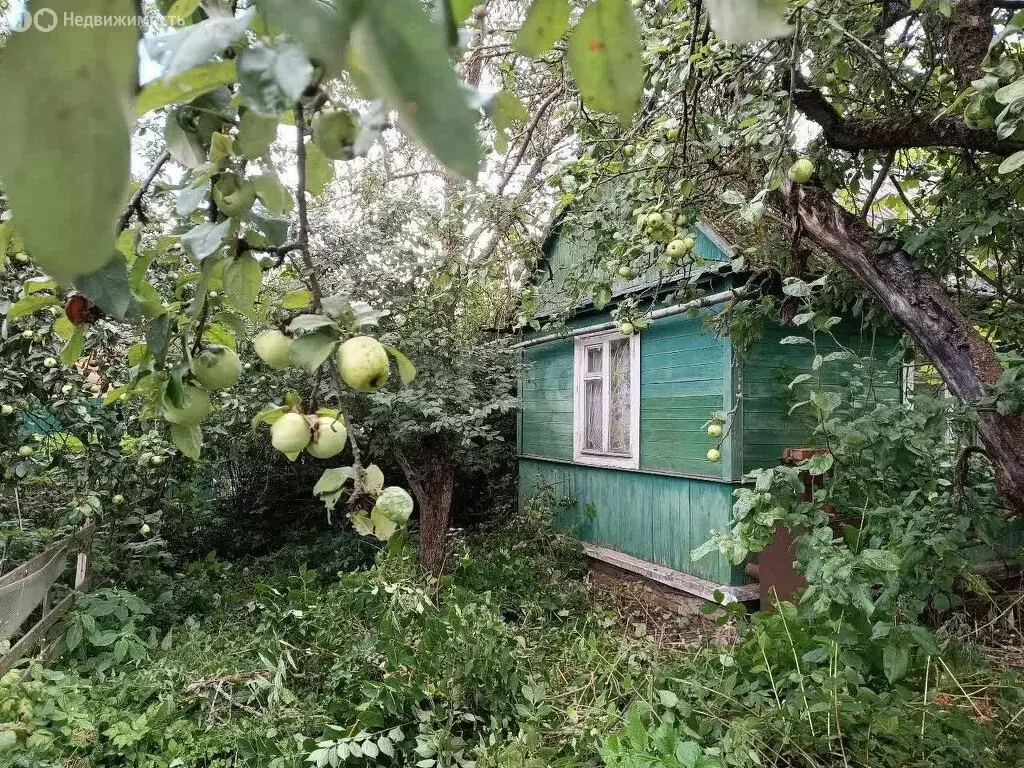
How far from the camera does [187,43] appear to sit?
1.32 feet

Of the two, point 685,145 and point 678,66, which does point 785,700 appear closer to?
point 685,145

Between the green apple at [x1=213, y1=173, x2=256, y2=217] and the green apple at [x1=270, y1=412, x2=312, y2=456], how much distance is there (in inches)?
10.2

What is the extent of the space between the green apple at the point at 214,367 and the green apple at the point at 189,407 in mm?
18

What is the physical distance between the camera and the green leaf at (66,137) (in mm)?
237

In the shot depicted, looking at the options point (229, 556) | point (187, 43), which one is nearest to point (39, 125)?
point (187, 43)

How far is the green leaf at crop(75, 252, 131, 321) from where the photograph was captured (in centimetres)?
58

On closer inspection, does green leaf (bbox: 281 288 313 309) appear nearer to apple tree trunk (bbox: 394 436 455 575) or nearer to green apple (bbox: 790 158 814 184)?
green apple (bbox: 790 158 814 184)

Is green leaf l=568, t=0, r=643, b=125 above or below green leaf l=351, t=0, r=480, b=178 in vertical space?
above

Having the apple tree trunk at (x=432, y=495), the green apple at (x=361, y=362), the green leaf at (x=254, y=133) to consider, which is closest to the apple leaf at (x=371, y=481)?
the green apple at (x=361, y=362)

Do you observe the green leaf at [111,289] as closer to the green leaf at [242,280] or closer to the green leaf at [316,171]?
the green leaf at [242,280]

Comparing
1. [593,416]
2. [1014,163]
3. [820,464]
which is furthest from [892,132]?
[593,416]

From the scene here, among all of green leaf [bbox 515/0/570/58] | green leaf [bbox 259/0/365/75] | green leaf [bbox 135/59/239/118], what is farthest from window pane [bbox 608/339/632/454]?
green leaf [bbox 259/0/365/75]

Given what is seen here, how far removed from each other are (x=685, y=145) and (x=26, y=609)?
13.4 ft

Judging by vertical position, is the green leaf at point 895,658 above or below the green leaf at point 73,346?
below
